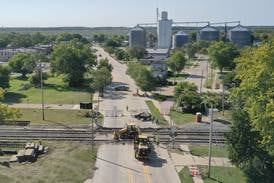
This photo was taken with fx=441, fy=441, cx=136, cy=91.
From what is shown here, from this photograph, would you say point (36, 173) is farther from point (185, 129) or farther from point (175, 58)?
point (175, 58)

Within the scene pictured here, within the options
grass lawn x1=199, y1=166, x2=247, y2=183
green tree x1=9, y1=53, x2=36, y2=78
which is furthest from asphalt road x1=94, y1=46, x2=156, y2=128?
green tree x1=9, y1=53, x2=36, y2=78

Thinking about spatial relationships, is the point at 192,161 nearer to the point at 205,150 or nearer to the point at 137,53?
the point at 205,150

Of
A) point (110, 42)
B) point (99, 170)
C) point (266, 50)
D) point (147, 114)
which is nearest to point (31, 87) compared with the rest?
point (147, 114)

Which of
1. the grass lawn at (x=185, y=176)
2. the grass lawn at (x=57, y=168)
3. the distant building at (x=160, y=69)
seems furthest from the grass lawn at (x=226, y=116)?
the distant building at (x=160, y=69)

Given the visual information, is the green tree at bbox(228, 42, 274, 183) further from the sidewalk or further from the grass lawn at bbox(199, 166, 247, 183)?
the sidewalk

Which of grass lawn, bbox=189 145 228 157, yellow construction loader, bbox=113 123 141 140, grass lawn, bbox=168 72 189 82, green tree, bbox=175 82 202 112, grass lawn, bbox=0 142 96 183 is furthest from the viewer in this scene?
grass lawn, bbox=168 72 189 82

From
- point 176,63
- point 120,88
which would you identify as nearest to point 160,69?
point 176,63
